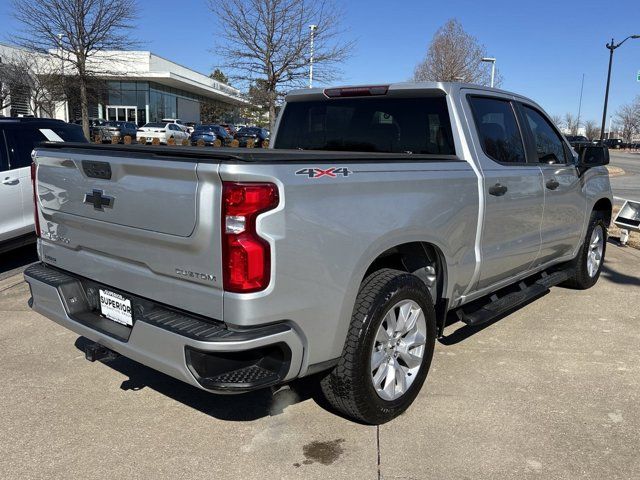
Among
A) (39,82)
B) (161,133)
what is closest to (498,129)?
(39,82)

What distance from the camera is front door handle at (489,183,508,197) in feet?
12.8

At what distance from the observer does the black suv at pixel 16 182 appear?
257 inches

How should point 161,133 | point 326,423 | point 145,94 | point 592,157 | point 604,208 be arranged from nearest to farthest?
point 326,423, point 592,157, point 604,208, point 161,133, point 145,94

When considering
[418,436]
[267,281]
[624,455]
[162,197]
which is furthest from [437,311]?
[162,197]

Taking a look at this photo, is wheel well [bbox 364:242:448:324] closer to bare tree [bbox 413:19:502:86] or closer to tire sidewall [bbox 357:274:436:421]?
tire sidewall [bbox 357:274:436:421]

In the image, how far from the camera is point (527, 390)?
384 centimetres

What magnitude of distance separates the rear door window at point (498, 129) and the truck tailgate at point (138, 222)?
90.9 inches

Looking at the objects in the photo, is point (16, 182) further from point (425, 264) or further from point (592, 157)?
point (592, 157)

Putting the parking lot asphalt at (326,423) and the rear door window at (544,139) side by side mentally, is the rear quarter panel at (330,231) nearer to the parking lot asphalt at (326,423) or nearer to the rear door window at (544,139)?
the parking lot asphalt at (326,423)

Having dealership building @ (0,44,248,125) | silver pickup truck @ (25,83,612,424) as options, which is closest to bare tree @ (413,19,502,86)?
dealership building @ (0,44,248,125)

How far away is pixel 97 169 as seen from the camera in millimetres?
3000

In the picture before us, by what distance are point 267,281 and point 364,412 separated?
1127 millimetres

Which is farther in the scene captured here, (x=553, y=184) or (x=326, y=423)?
(x=553, y=184)

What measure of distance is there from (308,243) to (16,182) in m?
5.36
